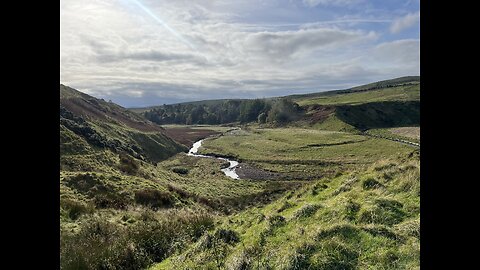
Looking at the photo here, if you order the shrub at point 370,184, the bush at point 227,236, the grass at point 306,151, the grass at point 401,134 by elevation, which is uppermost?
the grass at point 401,134

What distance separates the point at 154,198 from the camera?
22.1 m

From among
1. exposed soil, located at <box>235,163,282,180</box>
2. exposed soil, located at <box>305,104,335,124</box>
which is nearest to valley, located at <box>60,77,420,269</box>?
exposed soil, located at <box>235,163,282,180</box>

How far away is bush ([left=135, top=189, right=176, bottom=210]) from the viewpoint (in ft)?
69.9

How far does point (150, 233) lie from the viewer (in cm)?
1237

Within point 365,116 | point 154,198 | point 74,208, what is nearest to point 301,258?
point 74,208

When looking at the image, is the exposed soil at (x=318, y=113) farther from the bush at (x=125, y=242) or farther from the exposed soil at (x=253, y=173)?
the bush at (x=125, y=242)

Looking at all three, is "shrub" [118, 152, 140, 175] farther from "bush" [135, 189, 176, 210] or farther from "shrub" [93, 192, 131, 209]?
"shrub" [93, 192, 131, 209]

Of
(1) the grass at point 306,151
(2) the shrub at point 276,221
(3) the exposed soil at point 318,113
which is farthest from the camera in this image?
(3) the exposed soil at point 318,113

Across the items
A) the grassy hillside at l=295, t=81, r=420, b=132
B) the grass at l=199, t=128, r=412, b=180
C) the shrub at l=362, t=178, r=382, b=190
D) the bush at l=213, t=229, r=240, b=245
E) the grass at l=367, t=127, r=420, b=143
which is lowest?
the grass at l=199, t=128, r=412, b=180

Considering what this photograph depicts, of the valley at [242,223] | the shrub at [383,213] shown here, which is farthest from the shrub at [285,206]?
the shrub at [383,213]

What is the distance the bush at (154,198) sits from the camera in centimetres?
2131
